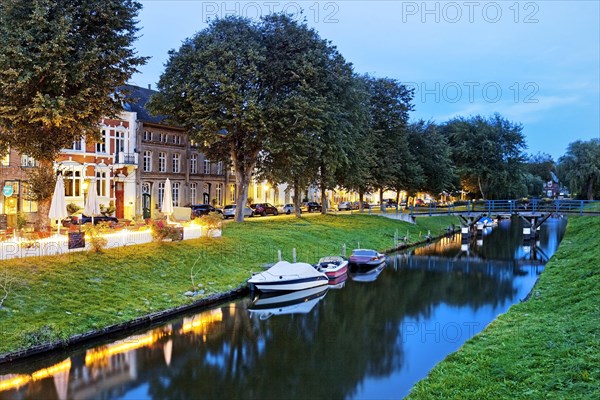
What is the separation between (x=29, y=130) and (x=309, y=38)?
75.4ft

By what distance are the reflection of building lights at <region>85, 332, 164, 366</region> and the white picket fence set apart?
7.01m

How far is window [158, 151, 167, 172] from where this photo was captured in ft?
179

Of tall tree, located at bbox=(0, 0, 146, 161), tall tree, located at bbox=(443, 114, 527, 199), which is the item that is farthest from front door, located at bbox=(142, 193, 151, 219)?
tall tree, located at bbox=(443, 114, 527, 199)

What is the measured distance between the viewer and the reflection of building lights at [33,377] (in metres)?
13.8

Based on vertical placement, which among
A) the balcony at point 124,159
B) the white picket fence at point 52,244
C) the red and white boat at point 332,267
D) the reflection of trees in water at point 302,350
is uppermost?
the balcony at point 124,159

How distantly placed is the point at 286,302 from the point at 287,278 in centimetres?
137

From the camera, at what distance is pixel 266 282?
25625mm

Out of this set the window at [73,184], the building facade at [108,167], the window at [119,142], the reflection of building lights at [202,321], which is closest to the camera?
the reflection of building lights at [202,321]

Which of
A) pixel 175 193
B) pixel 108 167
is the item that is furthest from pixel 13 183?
pixel 175 193

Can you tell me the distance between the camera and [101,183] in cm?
4569

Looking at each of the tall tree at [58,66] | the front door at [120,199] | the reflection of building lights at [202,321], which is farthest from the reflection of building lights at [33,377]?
the front door at [120,199]

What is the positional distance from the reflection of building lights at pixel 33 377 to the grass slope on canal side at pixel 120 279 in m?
1.16

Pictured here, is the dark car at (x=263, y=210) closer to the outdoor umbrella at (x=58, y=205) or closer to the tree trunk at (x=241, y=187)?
the tree trunk at (x=241, y=187)

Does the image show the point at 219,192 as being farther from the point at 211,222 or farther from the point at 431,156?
the point at 211,222
